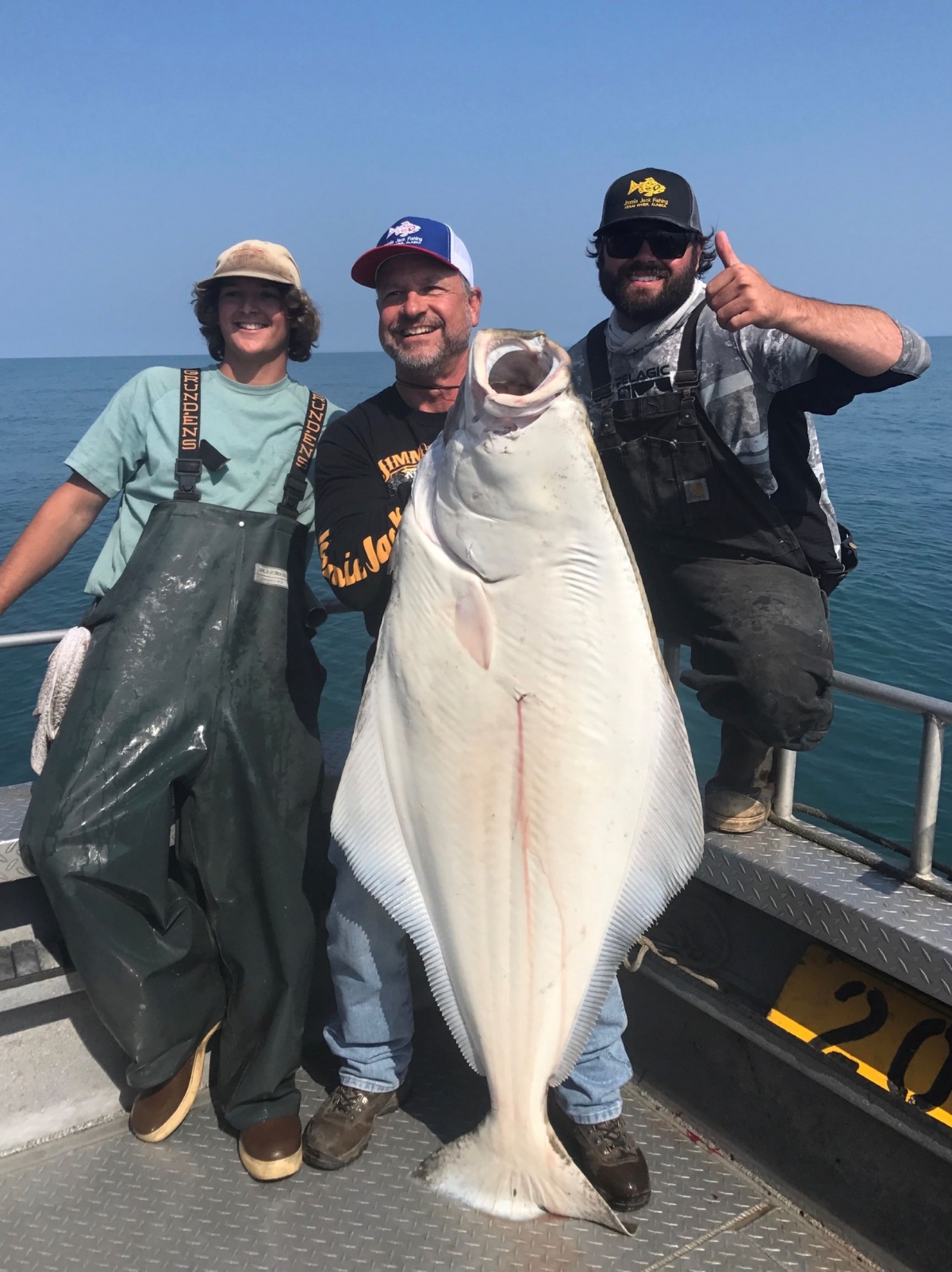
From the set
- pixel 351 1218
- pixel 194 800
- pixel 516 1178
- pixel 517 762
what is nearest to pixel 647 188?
pixel 517 762

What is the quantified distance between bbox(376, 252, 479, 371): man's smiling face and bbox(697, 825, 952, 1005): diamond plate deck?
62.8 inches

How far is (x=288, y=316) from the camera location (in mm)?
3021

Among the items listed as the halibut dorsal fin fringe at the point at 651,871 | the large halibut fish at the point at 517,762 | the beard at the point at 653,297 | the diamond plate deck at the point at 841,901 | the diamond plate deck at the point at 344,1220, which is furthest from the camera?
the beard at the point at 653,297

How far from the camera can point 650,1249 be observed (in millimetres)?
2354

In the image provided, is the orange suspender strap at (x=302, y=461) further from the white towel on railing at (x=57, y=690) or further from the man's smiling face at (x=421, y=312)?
the white towel on railing at (x=57, y=690)

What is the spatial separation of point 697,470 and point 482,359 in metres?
0.92

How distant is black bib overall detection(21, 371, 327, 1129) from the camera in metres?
2.41

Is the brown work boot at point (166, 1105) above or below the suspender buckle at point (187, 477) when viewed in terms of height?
below

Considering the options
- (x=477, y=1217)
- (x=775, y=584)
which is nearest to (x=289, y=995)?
(x=477, y=1217)

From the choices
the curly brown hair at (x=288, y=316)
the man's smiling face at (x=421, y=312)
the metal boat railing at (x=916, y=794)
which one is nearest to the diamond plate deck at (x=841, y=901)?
the metal boat railing at (x=916, y=794)

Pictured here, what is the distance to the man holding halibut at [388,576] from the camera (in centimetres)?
241

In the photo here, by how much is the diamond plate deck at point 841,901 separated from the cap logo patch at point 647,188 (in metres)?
1.78

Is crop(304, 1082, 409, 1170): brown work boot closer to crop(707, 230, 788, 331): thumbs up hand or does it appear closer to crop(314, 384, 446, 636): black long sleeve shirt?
crop(314, 384, 446, 636): black long sleeve shirt

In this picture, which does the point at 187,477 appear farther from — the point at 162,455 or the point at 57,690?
the point at 57,690
